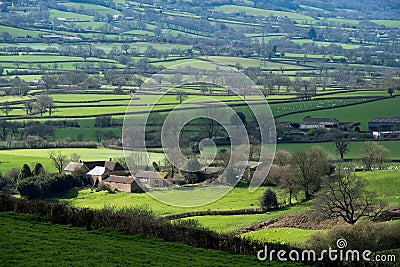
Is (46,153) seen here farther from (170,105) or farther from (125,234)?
(125,234)

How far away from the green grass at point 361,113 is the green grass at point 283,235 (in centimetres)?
3513

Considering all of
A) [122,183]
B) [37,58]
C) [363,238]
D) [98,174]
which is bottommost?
[37,58]

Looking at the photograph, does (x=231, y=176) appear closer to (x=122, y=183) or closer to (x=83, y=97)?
(x=122, y=183)

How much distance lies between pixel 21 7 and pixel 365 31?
7826 cm

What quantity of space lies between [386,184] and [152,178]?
13043mm

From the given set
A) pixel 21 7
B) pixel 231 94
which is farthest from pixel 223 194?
pixel 21 7

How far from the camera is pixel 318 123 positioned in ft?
228

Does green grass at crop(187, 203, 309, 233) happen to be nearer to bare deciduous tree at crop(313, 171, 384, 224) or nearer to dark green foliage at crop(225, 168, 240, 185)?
bare deciduous tree at crop(313, 171, 384, 224)

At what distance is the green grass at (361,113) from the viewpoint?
72250 millimetres

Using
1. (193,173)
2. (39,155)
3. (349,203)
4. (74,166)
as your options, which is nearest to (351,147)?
(193,173)

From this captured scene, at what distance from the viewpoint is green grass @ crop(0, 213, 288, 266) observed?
65.5 feet

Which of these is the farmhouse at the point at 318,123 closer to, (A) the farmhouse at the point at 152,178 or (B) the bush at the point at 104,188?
(A) the farmhouse at the point at 152,178

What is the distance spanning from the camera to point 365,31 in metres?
195

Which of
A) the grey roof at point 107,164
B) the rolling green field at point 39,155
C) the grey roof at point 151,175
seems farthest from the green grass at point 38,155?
the grey roof at point 151,175
